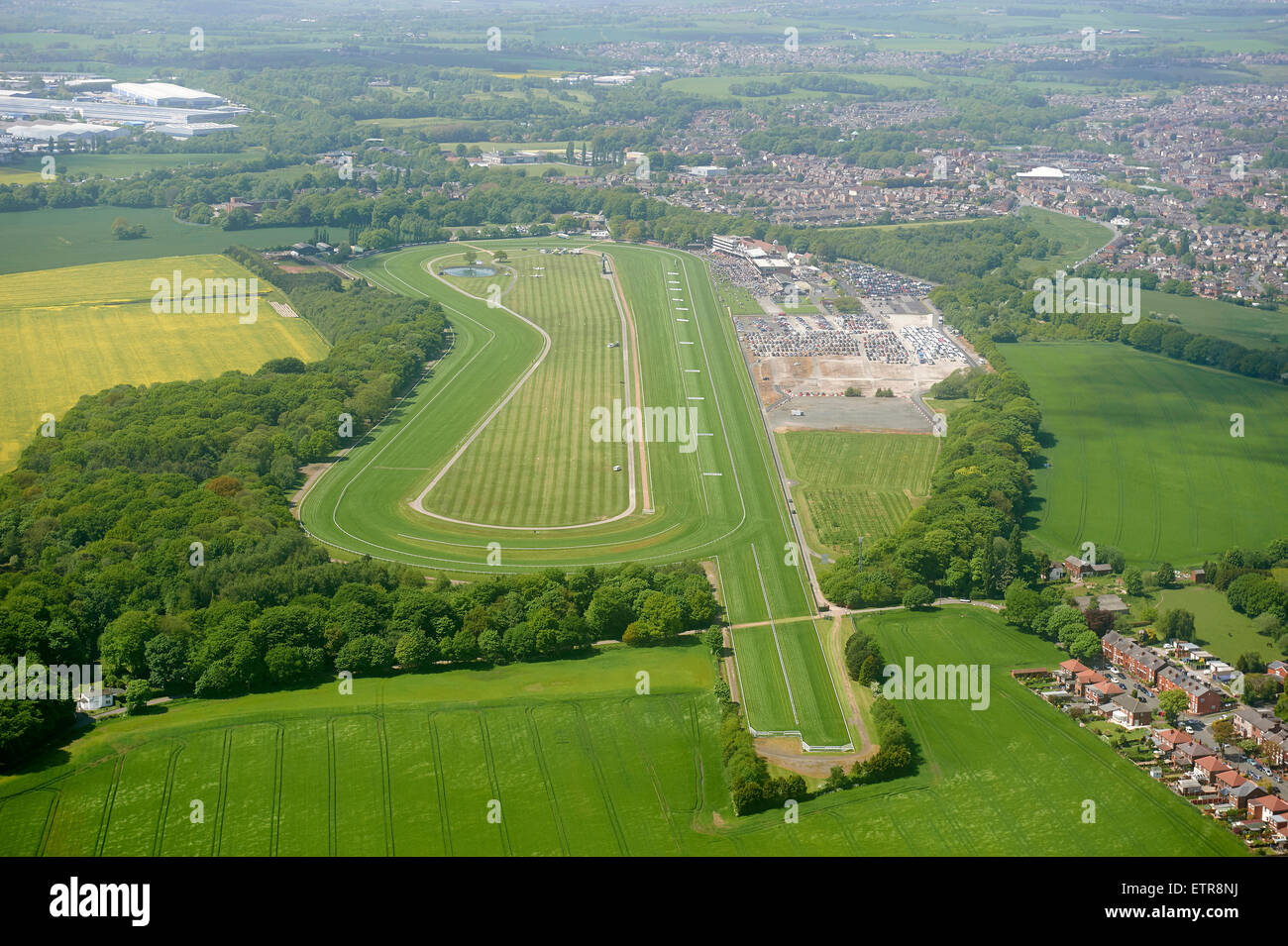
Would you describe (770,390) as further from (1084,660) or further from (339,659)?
(339,659)

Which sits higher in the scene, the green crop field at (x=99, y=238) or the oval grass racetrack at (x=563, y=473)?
the green crop field at (x=99, y=238)

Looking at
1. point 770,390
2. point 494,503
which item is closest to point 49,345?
point 494,503

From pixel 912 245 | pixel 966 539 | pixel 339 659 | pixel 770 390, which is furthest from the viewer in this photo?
pixel 912 245

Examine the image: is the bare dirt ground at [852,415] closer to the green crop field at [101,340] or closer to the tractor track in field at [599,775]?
the green crop field at [101,340]

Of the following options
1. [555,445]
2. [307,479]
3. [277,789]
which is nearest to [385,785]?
[277,789]

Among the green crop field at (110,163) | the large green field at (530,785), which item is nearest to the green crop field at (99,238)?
the green crop field at (110,163)
